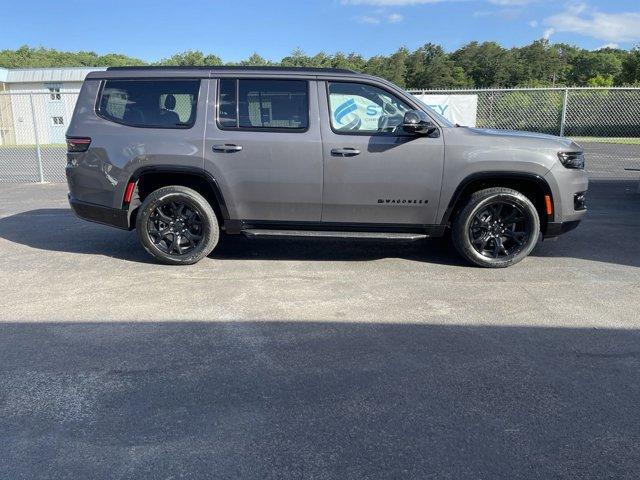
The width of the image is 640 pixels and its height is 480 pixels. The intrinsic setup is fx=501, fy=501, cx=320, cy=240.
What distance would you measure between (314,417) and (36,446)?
4.74 feet

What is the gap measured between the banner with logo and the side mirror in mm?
8435

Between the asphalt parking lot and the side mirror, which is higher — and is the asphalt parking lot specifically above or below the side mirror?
below

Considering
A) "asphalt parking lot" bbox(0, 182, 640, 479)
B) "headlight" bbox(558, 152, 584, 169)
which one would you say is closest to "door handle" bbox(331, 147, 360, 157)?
"asphalt parking lot" bbox(0, 182, 640, 479)

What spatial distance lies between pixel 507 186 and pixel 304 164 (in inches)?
88.3

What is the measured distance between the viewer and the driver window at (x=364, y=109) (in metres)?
5.27

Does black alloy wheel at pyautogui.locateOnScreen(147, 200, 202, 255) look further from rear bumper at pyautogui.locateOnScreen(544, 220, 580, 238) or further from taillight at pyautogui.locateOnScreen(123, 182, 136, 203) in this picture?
rear bumper at pyautogui.locateOnScreen(544, 220, 580, 238)

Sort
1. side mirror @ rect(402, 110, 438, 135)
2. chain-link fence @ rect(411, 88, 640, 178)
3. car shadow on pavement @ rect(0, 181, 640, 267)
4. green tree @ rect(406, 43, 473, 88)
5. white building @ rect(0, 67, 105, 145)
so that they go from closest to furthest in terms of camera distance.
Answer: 1. side mirror @ rect(402, 110, 438, 135)
2. car shadow on pavement @ rect(0, 181, 640, 267)
3. chain-link fence @ rect(411, 88, 640, 178)
4. white building @ rect(0, 67, 105, 145)
5. green tree @ rect(406, 43, 473, 88)

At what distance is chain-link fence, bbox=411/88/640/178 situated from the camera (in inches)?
503

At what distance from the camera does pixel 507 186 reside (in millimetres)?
5496

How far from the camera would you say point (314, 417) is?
2.80 metres

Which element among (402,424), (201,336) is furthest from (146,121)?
(402,424)

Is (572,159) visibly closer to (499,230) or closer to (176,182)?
(499,230)

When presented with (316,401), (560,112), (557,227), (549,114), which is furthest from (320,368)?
(549,114)

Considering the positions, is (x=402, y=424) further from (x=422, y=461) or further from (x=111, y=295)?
(x=111, y=295)
